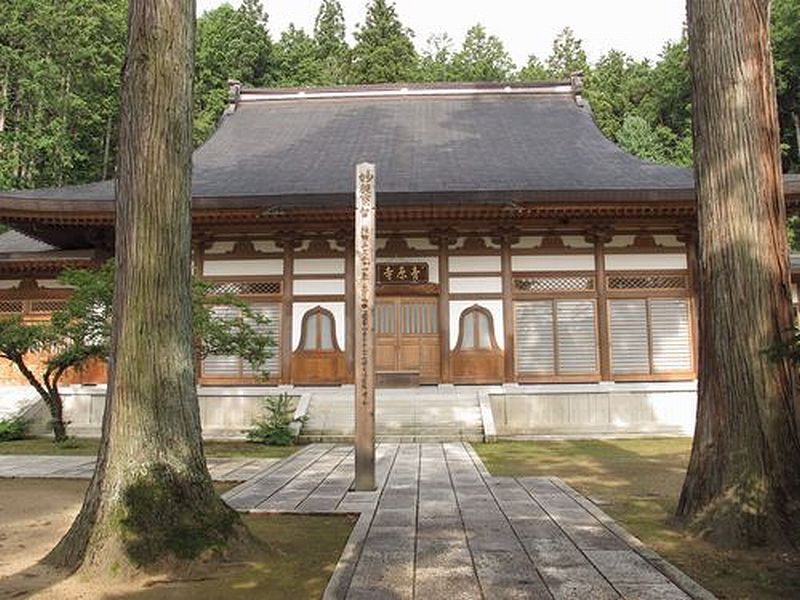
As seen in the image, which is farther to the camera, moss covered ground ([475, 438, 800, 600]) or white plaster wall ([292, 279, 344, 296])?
white plaster wall ([292, 279, 344, 296])

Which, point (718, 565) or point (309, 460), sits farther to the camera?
point (309, 460)

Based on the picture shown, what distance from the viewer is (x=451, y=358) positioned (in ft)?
41.6

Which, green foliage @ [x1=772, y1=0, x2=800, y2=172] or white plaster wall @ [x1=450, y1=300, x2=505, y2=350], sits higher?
green foliage @ [x1=772, y1=0, x2=800, y2=172]

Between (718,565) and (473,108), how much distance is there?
1653 cm

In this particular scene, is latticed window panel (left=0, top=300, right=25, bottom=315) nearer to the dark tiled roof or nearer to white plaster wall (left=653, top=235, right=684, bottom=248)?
the dark tiled roof

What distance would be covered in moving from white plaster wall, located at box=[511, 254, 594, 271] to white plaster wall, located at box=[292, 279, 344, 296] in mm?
3643

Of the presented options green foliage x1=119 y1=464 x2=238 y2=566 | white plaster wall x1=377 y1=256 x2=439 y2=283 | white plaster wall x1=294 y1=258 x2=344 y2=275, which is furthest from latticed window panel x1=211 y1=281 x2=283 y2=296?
green foliage x1=119 y1=464 x2=238 y2=566

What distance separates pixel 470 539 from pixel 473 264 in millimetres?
8947

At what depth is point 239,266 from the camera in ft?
43.2

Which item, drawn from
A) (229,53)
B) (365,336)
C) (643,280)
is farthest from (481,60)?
(365,336)

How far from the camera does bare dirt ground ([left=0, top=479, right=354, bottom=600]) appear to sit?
3463 mm

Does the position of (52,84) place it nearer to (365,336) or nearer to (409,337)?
(409,337)

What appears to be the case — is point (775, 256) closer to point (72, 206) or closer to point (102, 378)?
point (72, 206)

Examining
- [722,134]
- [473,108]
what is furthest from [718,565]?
[473,108]
